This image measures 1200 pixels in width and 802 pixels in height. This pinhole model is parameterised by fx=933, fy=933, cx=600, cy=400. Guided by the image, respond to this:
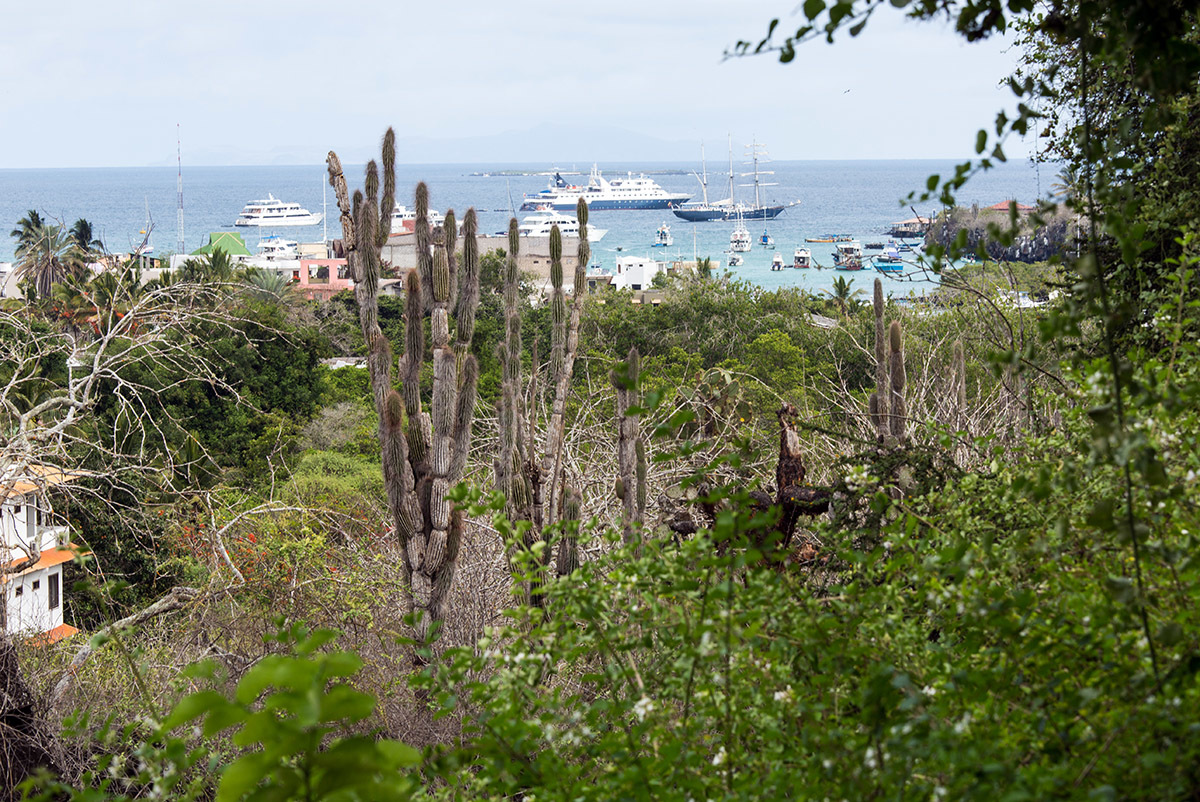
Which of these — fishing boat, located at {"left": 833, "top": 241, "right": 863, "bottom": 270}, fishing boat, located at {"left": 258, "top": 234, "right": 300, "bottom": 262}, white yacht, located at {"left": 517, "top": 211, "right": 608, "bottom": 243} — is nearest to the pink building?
fishing boat, located at {"left": 258, "top": 234, "right": 300, "bottom": 262}

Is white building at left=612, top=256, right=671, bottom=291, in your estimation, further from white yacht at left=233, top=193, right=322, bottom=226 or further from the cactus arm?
white yacht at left=233, top=193, right=322, bottom=226

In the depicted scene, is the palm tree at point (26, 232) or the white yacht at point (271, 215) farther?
the white yacht at point (271, 215)

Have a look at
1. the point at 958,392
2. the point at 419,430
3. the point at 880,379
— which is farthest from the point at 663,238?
the point at 419,430

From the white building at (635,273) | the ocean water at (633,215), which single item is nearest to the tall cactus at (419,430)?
the white building at (635,273)

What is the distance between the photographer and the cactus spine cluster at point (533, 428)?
6.05 metres

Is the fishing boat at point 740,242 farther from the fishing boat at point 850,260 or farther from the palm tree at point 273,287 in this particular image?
the palm tree at point 273,287

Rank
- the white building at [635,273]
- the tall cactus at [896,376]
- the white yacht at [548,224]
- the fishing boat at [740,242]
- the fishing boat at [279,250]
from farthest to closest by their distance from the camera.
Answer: the fishing boat at [740,242]
the white yacht at [548,224]
the fishing boat at [279,250]
the white building at [635,273]
the tall cactus at [896,376]

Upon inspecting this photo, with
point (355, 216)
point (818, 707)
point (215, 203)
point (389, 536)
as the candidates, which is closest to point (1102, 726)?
point (818, 707)

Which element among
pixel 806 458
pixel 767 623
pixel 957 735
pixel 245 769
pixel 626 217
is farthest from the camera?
pixel 626 217

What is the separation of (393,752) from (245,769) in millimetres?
173

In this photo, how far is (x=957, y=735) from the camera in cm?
Answer: 139

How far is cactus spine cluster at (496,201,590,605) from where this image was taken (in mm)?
6051

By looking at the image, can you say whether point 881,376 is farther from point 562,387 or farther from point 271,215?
point 271,215

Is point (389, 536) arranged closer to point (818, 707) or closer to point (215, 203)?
point (818, 707)
